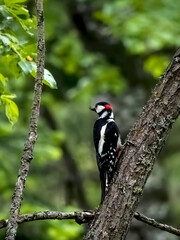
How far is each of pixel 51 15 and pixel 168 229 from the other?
6.14 m

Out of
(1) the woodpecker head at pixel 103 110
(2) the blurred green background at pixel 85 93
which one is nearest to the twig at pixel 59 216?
(1) the woodpecker head at pixel 103 110

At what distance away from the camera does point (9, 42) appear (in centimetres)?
297

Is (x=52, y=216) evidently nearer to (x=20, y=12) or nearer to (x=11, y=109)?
(x=11, y=109)

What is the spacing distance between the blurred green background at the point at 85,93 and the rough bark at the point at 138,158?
136 inches

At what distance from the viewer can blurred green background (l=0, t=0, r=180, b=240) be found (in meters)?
6.98

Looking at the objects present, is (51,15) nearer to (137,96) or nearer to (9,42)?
(137,96)

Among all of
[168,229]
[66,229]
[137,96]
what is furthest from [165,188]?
[168,229]

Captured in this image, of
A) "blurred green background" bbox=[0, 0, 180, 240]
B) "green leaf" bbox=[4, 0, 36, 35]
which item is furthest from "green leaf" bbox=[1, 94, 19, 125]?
"blurred green background" bbox=[0, 0, 180, 240]

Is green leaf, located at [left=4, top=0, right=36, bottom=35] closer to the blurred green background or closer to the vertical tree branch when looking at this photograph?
the vertical tree branch

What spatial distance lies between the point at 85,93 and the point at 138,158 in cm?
636

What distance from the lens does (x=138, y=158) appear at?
111 inches

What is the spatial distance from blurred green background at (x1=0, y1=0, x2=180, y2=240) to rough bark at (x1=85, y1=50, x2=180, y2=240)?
11.3ft

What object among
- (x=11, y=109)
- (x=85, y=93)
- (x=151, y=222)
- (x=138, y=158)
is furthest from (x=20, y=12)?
(x=85, y=93)

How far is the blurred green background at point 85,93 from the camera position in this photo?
6984 mm
